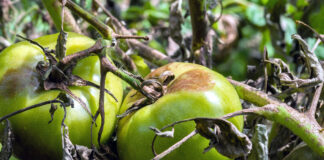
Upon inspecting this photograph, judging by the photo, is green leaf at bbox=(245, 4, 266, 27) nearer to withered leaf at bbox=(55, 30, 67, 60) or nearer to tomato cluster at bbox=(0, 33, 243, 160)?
tomato cluster at bbox=(0, 33, 243, 160)

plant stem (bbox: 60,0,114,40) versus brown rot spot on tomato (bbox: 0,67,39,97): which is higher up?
plant stem (bbox: 60,0,114,40)

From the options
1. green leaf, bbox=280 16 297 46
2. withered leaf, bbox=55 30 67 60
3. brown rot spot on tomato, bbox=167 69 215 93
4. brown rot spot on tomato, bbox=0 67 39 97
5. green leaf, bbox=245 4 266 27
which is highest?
withered leaf, bbox=55 30 67 60

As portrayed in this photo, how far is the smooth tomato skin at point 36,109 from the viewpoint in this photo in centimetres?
57

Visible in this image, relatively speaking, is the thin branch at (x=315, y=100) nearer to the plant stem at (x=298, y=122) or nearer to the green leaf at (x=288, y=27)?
the plant stem at (x=298, y=122)

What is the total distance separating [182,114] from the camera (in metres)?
0.57

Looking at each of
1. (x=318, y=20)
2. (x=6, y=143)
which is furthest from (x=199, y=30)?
(x=6, y=143)

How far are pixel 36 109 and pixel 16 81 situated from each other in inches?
2.2

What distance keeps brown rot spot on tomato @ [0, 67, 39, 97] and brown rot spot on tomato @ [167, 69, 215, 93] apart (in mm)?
217

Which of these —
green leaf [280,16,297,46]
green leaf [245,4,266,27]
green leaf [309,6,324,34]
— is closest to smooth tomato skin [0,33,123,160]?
green leaf [309,6,324,34]

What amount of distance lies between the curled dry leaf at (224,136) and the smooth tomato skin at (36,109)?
0.58ft

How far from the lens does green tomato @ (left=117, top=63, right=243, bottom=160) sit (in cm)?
56

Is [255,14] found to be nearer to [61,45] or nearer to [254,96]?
[254,96]

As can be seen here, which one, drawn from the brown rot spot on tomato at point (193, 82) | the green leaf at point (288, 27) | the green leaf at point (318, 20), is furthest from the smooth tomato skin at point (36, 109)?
the green leaf at point (288, 27)

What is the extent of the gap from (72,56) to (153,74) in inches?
7.0
